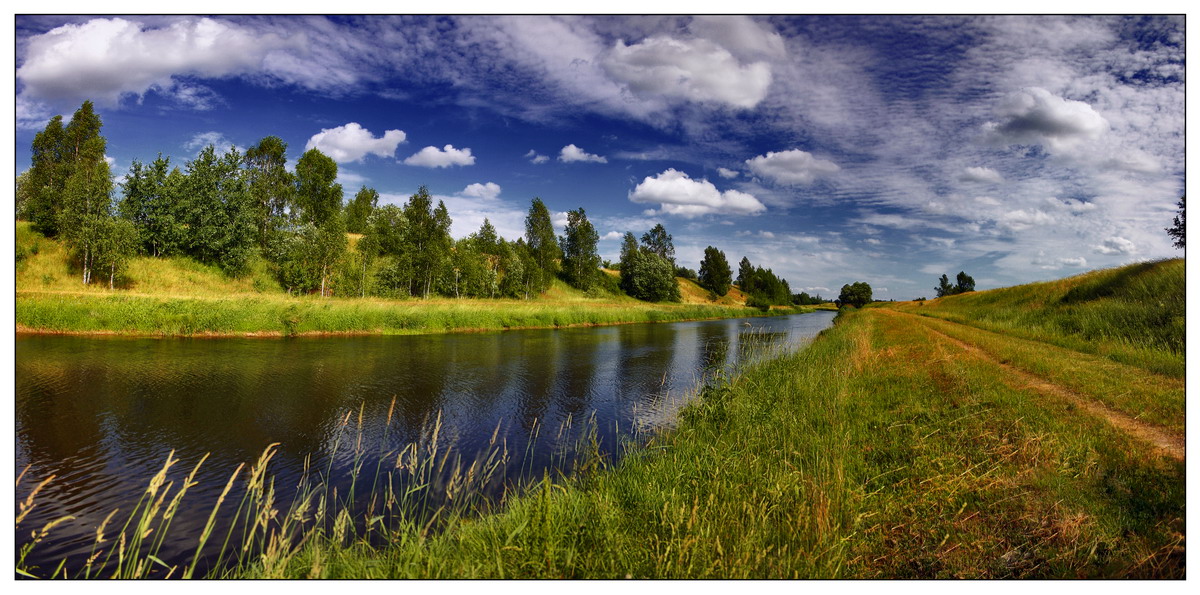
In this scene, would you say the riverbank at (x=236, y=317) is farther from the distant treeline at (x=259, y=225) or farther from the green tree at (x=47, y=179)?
the green tree at (x=47, y=179)

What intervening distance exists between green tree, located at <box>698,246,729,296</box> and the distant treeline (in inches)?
1563

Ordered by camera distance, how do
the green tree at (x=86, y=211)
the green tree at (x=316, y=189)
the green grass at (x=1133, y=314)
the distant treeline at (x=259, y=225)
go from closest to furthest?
1. the green grass at (x=1133, y=314)
2. the green tree at (x=86, y=211)
3. the distant treeline at (x=259, y=225)
4. the green tree at (x=316, y=189)

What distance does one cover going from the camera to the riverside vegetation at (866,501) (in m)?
4.03

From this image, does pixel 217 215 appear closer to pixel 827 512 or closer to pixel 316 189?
pixel 316 189

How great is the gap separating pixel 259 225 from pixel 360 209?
1820 centimetres

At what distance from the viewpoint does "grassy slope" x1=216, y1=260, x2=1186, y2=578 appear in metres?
4.04

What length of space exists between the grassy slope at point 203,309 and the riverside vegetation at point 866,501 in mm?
24733

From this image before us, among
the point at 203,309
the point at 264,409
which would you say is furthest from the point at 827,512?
the point at 203,309

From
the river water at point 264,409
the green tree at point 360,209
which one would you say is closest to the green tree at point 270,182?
the green tree at point 360,209

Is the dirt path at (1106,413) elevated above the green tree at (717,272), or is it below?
Answer: below

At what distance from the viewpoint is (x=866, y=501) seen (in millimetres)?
5266

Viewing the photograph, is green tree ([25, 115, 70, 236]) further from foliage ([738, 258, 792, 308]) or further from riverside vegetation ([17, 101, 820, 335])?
foliage ([738, 258, 792, 308])

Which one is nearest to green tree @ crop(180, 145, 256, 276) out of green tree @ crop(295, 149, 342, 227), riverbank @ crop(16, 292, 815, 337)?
green tree @ crop(295, 149, 342, 227)

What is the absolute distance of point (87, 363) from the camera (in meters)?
17.5
